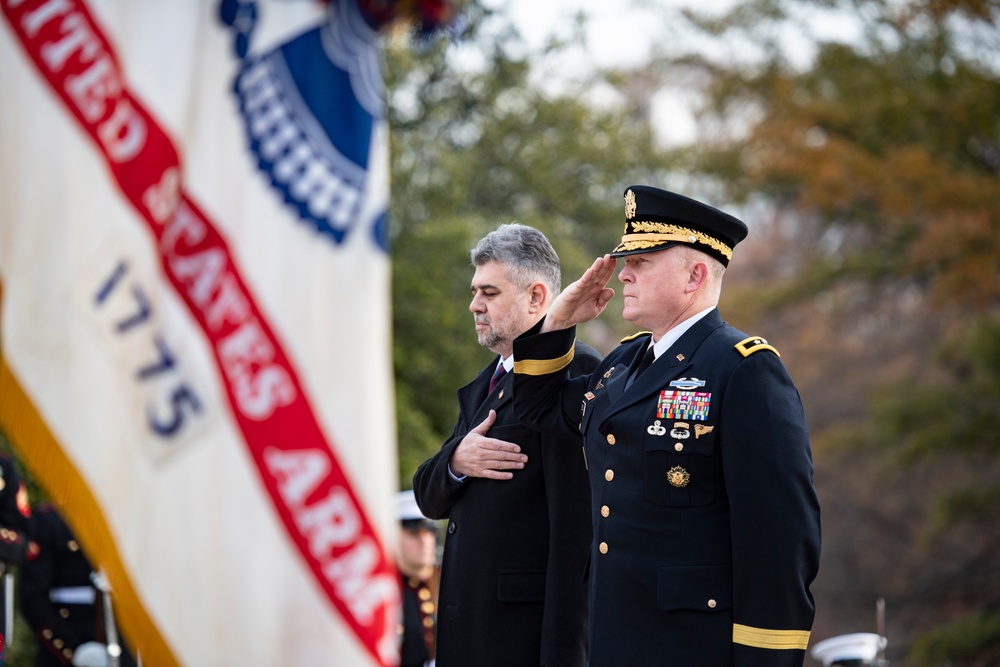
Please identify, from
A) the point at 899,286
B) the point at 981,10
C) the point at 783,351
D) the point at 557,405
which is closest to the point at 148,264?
the point at 557,405

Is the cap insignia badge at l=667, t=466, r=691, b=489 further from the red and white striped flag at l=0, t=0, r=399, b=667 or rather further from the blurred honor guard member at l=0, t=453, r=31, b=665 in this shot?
the blurred honor guard member at l=0, t=453, r=31, b=665


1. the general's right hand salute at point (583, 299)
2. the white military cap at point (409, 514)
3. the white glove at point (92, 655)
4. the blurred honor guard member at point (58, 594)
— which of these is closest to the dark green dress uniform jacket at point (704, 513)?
the general's right hand salute at point (583, 299)

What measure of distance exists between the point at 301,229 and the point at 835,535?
23.6 m

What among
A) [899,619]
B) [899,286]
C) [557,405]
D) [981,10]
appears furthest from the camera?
[899,619]

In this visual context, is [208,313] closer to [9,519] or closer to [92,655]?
[9,519]

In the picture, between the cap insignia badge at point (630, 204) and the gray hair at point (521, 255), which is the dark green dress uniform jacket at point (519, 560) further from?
the cap insignia badge at point (630, 204)

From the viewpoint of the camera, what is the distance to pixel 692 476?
3.58 m

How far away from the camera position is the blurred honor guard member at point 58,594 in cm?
842

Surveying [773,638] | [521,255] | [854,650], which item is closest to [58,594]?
[854,650]

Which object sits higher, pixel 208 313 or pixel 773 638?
pixel 208 313

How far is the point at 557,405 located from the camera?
4219mm

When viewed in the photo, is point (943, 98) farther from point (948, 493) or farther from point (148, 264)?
point (148, 264)

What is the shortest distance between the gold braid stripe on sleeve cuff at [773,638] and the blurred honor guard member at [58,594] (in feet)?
19.4

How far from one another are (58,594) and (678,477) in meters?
6.17
